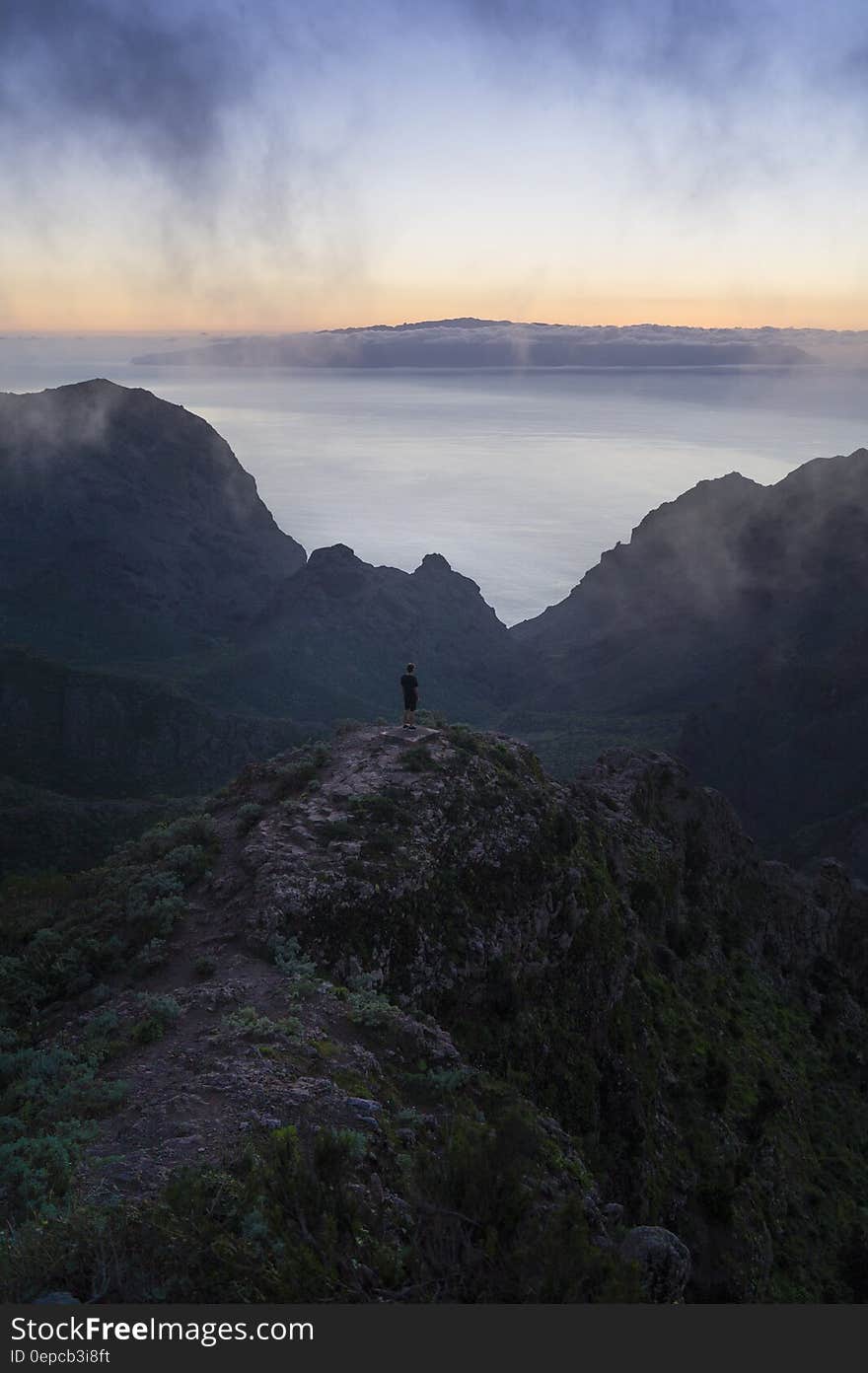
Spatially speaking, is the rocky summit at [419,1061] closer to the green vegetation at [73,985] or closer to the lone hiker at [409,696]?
the green vegetation at [73,985]

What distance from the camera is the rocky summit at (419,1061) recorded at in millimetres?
8711

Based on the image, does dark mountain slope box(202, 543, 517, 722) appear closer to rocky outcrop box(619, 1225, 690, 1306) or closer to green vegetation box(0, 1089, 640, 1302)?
rocky outcrop box(619, 1225, 690, 1306)

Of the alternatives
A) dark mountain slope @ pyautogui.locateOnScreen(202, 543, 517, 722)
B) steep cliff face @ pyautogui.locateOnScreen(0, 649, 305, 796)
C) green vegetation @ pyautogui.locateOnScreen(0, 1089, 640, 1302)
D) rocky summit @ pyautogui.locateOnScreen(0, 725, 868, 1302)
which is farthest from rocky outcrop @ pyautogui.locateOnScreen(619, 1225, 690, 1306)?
dark mountain slope @ pyautogui.locateOnScreen(202, 543, 517, 722)

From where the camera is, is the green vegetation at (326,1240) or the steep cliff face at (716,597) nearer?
A: the green vegetation at (326,1240)

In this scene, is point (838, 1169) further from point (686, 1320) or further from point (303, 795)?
point (686, 1320)

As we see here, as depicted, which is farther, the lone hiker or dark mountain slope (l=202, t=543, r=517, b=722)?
dark mountain slope (l=202, t=543, r=517, b=722)

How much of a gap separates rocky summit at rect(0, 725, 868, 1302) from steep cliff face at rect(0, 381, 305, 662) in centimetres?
11474

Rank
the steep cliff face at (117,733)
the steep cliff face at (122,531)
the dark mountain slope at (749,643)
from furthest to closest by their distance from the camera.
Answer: the steep cliff face at (122,531)
the dark mountain slope at (749,643)
the steep cliff face at (117,733)

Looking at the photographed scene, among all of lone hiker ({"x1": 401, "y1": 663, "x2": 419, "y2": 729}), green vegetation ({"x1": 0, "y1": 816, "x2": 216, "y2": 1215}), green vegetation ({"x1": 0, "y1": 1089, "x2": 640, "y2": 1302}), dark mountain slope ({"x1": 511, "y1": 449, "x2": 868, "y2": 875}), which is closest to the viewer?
green vegetation ({"x1": 0, "y1": 1089, "x2": 640, "y2": 1302})

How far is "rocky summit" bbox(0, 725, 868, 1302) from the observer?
343 inches

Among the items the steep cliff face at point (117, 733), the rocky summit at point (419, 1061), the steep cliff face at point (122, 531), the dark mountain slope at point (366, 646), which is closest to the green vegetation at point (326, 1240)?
the rocky summit at point (419, 1061)

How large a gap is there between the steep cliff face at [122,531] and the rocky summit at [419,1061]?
115 meters

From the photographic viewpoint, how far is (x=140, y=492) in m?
166

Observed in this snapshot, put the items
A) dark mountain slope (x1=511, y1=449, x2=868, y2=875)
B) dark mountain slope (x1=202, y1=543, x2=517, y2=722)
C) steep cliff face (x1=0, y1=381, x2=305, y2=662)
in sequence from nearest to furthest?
dark mountain slope (x1=511, y1=449, x2=868, y2=875) → dark mountain slope (x1=202, y1=543, x2=517, y2=722) → steep cliff face (x1=0, y1=381, x2=305, y2=662)
